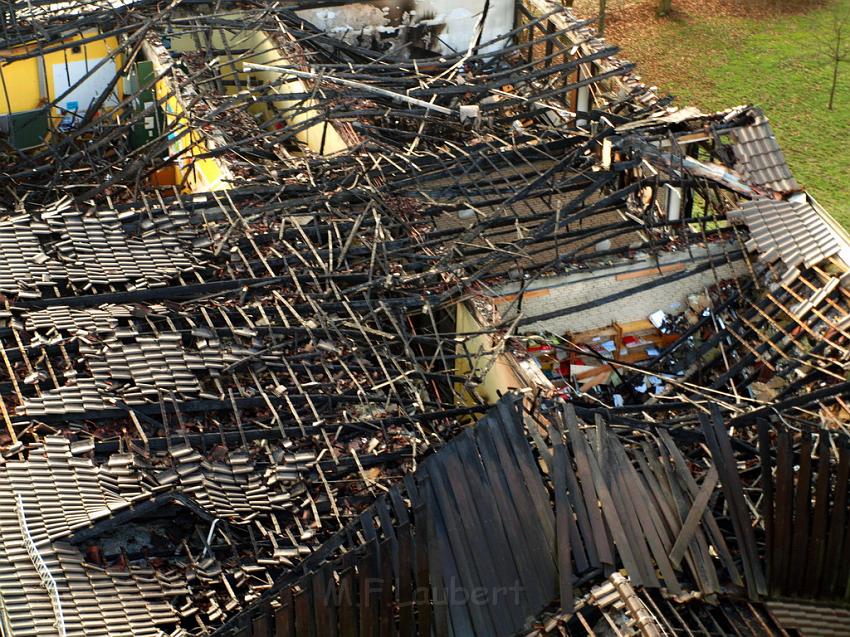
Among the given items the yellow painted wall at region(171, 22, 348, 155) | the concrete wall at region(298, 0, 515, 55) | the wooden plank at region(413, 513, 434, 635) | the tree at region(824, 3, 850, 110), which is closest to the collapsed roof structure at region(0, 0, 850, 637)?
the wooden plank at region(413, 513, 434, 635)

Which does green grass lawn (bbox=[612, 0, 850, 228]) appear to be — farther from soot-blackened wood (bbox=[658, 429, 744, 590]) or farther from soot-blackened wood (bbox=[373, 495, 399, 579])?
soot-blackened wood (bbox=[373, 495, 399, 579])

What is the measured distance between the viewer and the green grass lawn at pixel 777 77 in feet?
114

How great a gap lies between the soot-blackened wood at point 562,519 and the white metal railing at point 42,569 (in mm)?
6158

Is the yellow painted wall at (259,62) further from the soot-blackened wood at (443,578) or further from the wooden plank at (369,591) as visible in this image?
the wooden plank at (369,591)

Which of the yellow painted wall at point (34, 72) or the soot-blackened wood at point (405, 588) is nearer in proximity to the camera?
the soot-blackened wood at point (405, 588)

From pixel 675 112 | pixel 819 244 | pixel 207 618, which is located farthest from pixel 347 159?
pixel 207 618

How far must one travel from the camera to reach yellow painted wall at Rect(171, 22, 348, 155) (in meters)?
26.5

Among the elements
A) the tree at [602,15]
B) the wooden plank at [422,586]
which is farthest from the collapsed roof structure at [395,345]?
the tree at [602,15]

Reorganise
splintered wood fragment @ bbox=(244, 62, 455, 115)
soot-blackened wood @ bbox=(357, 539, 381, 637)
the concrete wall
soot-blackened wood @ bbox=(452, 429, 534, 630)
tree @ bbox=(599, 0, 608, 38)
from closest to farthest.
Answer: soot-blackened wood @ bbox=(357, 539, 381, 637) → soot-blackened wood @ bbox=(452, 429, 534, 630) → splintered wood fragment @ bbox=(244, 62, 455, 115) → the concrete wall → tree @ bbox=(599, 0, 608, 38)

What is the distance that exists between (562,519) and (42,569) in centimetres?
663

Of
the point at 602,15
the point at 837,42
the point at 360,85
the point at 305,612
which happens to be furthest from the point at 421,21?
the point at 305,612

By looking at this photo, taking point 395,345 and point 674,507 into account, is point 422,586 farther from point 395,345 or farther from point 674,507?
point 395,345

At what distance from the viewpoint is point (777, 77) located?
39.2 metres

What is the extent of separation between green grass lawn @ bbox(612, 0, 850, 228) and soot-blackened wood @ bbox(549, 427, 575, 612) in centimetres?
1824
